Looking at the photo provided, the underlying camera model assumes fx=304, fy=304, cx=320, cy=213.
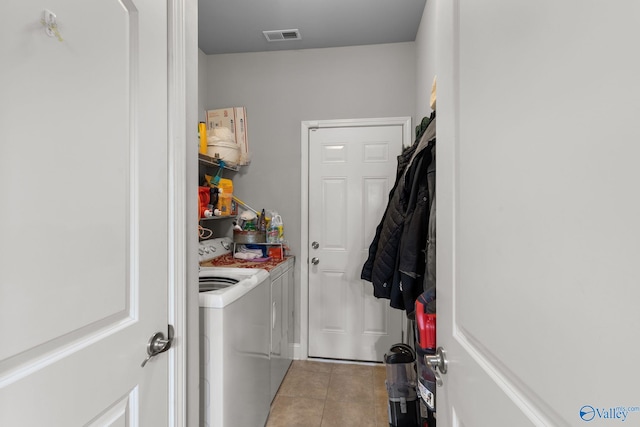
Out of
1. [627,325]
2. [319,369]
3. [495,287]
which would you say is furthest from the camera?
[319,369]

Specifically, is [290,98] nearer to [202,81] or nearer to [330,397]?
[202,81]

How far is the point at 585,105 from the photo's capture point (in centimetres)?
37

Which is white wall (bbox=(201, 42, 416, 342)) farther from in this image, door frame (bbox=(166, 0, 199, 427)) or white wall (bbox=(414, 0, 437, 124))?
door frame (bbox=(166, 0, 199, 427))

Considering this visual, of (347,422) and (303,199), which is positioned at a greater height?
(303,199)

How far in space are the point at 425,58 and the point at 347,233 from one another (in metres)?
1.54

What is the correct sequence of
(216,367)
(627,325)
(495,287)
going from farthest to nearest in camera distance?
1. (216,367)
2. (495,287)
3. (627,325)

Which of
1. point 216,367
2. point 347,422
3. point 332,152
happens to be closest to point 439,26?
point 216,367

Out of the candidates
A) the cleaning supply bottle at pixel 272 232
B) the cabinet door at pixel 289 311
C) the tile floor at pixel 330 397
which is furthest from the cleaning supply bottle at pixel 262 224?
the tile floor at pixel 330 397

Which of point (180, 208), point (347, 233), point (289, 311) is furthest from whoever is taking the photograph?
point (347, 233)

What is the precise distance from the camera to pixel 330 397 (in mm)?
2213

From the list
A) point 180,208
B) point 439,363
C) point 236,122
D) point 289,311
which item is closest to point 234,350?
point 180,208

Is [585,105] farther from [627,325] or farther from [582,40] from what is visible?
[627,325]

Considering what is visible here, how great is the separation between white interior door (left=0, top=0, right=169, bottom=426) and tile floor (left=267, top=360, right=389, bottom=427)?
1371mm

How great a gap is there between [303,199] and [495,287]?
7.63ft
